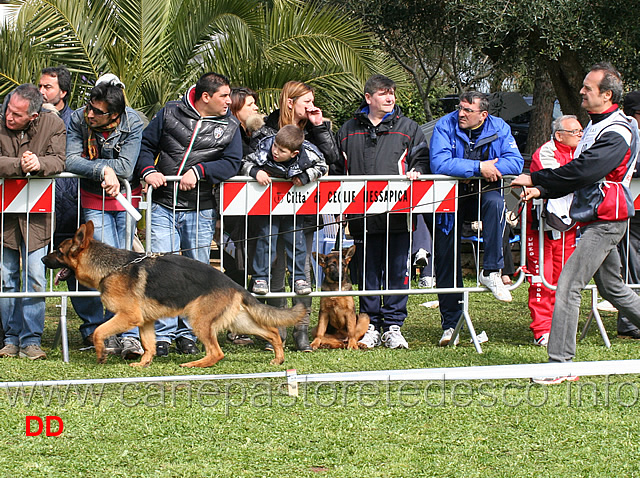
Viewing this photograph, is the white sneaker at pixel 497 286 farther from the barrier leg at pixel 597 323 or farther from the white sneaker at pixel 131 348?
the white sneaker at pixel 131 348

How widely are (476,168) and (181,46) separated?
790 centimetres

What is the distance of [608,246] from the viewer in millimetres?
5785

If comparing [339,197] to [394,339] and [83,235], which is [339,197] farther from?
[83,235]

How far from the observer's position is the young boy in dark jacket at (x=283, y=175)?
272 inches

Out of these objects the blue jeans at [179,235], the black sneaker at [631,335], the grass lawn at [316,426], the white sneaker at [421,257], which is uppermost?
the blue jeans at [179,235]

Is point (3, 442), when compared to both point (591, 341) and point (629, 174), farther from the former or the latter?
point (591, 341)

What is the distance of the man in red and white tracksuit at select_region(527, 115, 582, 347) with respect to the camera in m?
7.34

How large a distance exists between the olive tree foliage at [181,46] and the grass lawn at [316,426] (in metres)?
7.40

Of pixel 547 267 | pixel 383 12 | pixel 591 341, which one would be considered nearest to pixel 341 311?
pixel 547 267

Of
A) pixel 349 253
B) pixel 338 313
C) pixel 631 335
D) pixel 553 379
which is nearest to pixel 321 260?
pixel 349 253

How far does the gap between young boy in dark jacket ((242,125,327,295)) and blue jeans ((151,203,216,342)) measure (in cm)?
45

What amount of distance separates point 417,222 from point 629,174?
2.29 m

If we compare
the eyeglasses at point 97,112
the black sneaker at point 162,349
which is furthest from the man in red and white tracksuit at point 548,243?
the eyeglasses at point 97,112

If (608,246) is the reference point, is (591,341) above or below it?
below
